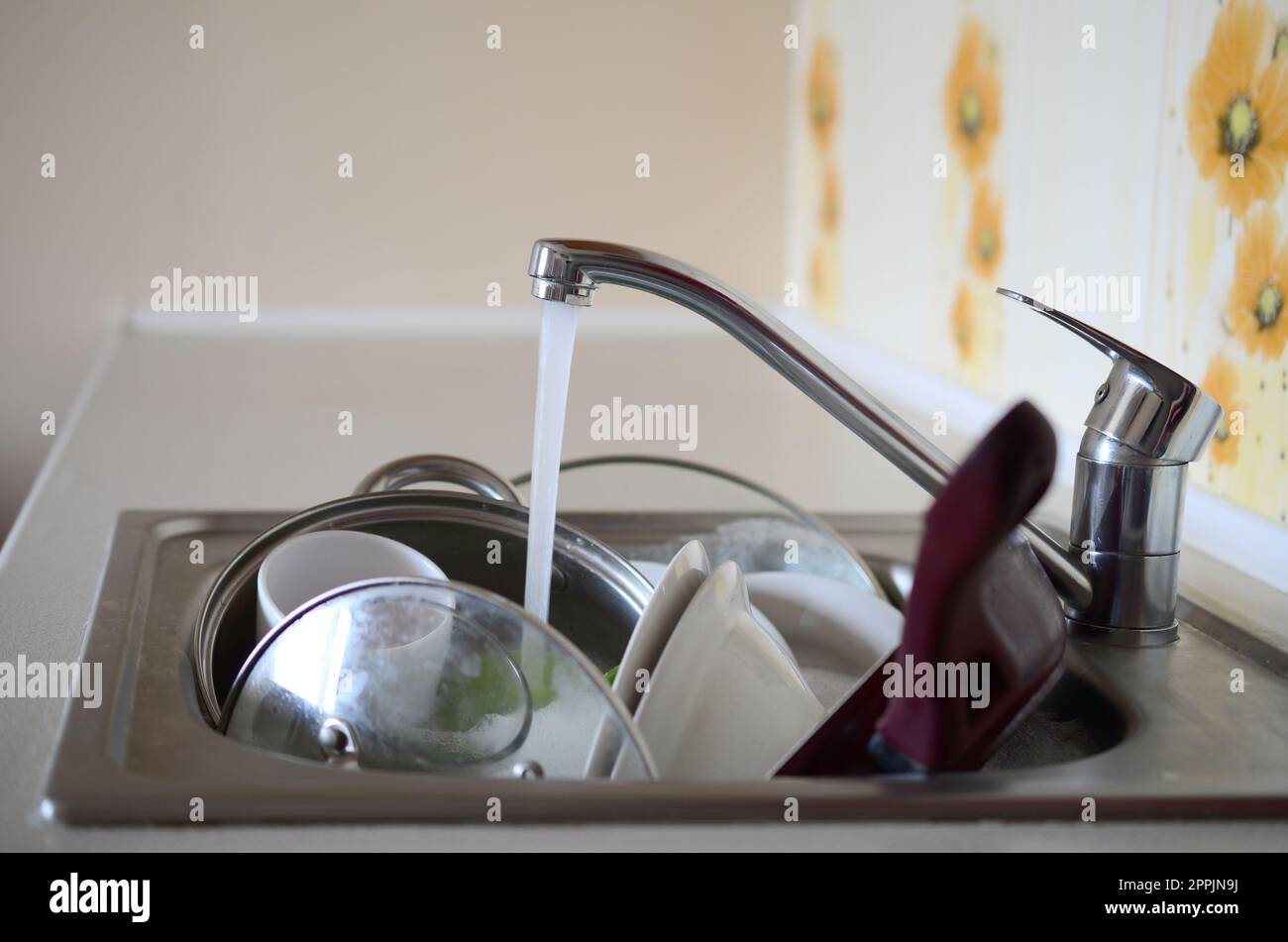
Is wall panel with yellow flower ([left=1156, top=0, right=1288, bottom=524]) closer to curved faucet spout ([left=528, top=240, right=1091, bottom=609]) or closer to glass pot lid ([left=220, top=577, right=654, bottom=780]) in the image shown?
curved faucet spout ([left=528, top=240, right=1091, bottom=609])

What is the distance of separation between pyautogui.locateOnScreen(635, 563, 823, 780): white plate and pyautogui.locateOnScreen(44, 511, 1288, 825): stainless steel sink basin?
0.07m

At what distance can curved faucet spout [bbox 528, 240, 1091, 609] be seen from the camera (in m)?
0.60

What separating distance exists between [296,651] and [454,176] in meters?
1.74

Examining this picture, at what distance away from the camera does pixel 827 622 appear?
2.68 feet

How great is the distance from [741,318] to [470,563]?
25cm

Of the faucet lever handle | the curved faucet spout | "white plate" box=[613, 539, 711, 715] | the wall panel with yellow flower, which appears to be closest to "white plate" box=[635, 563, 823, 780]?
"white plate" box=[613, 539, 711, 715]

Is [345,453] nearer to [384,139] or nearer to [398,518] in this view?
[398,518]

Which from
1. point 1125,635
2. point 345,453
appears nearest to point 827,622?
point 1125,635

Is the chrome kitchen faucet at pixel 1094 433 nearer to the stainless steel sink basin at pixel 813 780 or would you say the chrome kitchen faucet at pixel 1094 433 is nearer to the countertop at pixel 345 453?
the stainless steel sink basin at pixel 813 780

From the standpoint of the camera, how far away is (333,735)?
52 centimetres
